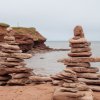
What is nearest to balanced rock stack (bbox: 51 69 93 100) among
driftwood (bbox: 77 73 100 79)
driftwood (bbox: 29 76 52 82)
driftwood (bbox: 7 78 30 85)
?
driftwood (bbox: 77 73 100 79)

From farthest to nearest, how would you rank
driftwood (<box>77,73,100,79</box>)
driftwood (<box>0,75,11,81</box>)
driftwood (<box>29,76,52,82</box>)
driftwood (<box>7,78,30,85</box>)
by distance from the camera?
driftwood (<box>29,76,52,82</box>) < driftwood (<box>0,75,11,81</box>) < driftwood (<box>7,78,30,85</box>) < driftwood (<box>77,73,100,79</box>)

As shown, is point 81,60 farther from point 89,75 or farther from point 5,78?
point 5,78

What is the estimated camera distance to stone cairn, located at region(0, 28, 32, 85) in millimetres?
19000

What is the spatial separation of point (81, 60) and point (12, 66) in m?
3.67

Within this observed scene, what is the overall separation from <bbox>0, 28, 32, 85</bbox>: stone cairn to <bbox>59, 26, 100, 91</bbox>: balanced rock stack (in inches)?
89.8

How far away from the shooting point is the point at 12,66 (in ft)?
63.4

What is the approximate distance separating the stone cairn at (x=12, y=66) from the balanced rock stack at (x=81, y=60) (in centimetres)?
228

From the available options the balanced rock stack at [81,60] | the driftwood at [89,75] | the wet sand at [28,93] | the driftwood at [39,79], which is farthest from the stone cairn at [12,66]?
the driftwood at [89,75]

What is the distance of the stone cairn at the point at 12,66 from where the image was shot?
1900cm

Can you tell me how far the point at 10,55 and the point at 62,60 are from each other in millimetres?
2786

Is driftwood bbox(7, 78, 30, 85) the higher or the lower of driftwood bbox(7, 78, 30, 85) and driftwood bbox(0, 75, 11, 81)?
the lower

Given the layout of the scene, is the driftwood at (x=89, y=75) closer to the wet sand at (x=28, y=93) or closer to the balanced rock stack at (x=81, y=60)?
the balanced rock stack at (x=81, y=60)

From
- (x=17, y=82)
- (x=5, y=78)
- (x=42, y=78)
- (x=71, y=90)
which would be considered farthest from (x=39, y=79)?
(x=71, y=90)

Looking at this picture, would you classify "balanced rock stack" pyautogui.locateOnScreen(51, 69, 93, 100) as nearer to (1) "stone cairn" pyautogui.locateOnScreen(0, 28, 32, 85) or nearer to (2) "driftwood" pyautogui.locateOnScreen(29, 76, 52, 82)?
(1) "stone cairn" pyautogui.locateOnScreen(0, 28, 32, 85)
